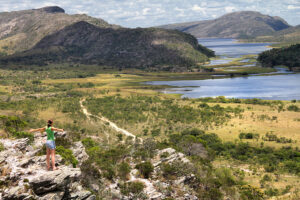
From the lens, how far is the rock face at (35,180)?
2211 centimetres

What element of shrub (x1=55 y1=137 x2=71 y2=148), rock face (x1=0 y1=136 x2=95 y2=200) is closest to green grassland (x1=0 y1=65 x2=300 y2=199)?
shrub (x1=55 y1=137 x2=71 y2=148)

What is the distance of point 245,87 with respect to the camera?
16062cm

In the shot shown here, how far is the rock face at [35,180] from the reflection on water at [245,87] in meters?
121

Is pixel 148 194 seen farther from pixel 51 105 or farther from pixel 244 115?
pixel 51 105

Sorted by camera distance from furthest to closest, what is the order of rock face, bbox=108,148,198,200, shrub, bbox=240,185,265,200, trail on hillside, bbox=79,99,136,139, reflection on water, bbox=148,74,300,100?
reflection on water, bbox=148,74,300,100 → trail on hillside, bbox=79,99,136,139 → shrub, bbox=240,185,265,200 → rock face, bbox=108,148,198,200

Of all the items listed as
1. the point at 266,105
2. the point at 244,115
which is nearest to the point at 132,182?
the point at 244,115

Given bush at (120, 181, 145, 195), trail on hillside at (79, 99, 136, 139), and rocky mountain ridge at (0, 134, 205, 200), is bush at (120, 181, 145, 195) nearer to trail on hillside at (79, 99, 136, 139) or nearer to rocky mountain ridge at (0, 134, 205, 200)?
rocky mountain ridge at (0, 134, 205, 200)

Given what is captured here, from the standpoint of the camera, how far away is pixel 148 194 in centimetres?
3281

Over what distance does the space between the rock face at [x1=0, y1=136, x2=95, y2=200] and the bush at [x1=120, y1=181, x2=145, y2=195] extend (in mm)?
7143

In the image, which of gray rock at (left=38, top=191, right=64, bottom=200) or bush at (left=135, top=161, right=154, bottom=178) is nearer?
gray rock at (left=38, top=191, right=64, bottom=200)

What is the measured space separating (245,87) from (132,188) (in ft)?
463

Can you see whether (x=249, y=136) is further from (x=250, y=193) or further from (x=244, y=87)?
(x=244, y=87)

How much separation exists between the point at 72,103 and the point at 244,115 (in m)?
72.1

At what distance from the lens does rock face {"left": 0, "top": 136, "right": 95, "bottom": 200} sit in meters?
22.1
